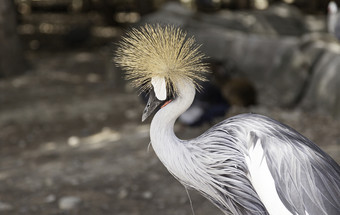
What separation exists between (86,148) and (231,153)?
2261mm

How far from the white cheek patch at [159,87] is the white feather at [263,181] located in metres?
0.35

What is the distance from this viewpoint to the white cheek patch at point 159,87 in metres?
1.64

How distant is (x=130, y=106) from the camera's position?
4820mm

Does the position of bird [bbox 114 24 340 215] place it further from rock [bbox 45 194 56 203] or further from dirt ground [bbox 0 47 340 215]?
rock [bbox 45 194 56 203]

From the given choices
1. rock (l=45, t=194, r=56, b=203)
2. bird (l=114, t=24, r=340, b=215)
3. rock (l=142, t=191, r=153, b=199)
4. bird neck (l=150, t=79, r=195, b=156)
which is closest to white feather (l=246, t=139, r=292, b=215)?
bird (l=114, t=24, r=340, b=215)

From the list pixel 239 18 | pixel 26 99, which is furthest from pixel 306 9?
pixel 26 99

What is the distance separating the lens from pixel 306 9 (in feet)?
24.8

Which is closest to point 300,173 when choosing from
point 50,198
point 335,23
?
point 50,198

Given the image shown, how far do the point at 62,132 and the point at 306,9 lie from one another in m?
4.84

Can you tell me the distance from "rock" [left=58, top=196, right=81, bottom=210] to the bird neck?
1362 millimetres

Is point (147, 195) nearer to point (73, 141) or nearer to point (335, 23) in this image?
point (73, 141)

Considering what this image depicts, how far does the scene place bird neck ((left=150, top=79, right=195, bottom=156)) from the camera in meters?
1.64

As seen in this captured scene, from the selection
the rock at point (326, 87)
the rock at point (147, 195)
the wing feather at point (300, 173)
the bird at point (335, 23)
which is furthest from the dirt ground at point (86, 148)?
the wing feather at point (300, 173)

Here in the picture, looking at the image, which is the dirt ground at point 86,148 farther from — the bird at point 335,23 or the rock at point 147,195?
the bird at point 335,23
